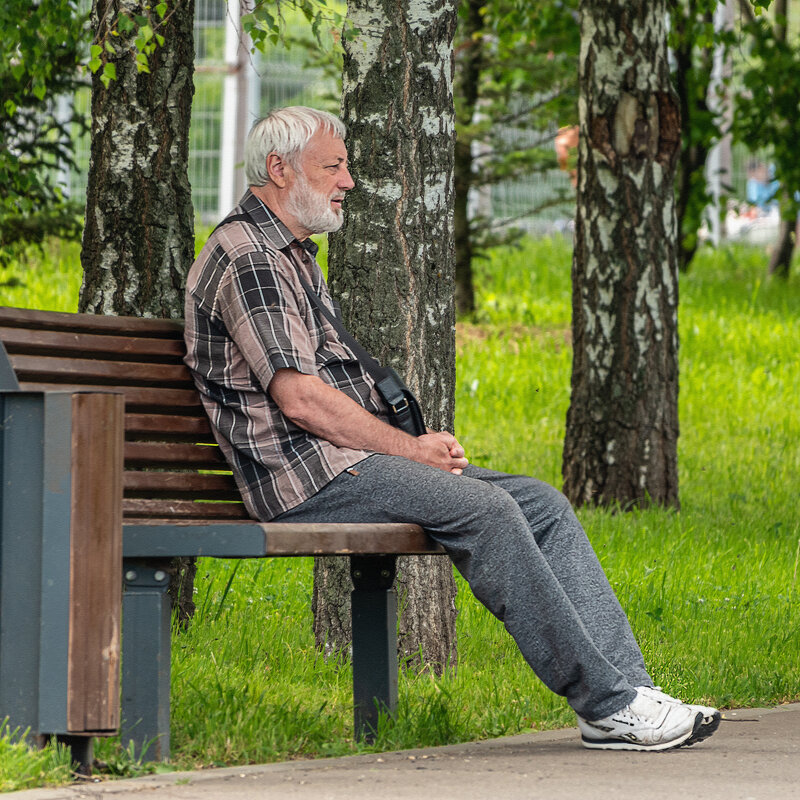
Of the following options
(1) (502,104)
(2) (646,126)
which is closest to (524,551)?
(2) (646,126)

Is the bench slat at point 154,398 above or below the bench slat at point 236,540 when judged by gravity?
above

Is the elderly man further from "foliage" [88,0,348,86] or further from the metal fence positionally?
the metal fence

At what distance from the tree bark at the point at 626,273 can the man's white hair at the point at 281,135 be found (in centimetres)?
542

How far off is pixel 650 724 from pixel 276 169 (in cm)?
186

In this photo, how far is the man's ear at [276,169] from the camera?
4414 millimetres

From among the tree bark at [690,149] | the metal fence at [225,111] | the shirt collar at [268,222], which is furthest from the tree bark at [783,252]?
the shirt collar at [268,222]

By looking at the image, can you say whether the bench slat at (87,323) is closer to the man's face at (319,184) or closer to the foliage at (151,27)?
the man's face at (319,184)

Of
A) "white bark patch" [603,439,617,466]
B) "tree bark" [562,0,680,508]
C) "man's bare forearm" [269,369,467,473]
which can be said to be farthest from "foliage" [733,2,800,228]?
"man's bare forearm" [269,369,467,473]

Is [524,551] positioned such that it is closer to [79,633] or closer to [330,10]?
[79,633]

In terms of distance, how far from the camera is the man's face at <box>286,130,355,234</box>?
4.39m

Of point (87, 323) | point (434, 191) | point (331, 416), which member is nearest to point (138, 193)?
point (434, 191)

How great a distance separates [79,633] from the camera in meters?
3.37

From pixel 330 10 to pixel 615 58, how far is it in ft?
16.5

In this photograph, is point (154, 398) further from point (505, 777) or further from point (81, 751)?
point (505, 777)
